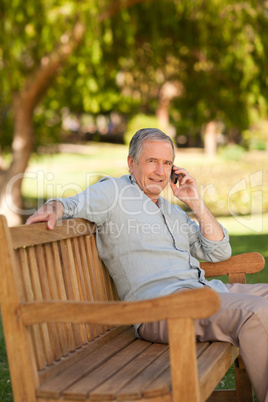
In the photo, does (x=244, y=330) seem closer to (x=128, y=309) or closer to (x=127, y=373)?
(x=127, y=373)

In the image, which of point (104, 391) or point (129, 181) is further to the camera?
point (129, 181)

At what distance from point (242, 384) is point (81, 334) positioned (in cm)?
104

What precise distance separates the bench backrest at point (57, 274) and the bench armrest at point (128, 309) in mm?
120

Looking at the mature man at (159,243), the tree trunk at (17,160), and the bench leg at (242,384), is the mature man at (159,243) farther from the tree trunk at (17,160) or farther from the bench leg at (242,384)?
the tree trunk at (17,160)

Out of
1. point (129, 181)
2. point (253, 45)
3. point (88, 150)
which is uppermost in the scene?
point (253, 45)

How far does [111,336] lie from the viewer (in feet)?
10.3

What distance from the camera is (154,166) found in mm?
3291

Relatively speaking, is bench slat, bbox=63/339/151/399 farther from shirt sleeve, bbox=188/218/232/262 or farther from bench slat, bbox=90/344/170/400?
shirt sleeve, bbox=188/218/232/262

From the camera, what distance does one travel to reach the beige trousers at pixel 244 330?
2.64m

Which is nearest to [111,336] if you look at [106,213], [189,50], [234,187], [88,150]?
[106,213]

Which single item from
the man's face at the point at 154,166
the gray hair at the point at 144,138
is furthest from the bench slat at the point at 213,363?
the gray hair at the point at 144,138

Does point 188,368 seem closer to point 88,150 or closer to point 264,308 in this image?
point 264,308

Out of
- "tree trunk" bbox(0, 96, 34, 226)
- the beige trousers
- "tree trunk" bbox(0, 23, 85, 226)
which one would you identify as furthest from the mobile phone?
"tree trunk" bbox(0, 96, 34, 226)

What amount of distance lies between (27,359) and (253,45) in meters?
10.5
